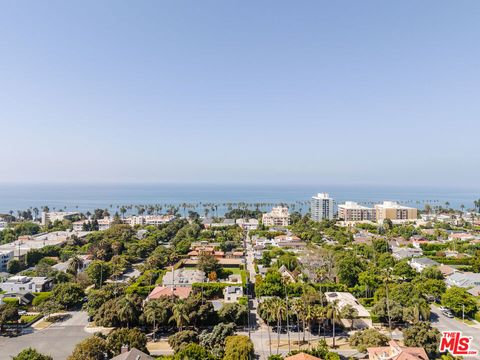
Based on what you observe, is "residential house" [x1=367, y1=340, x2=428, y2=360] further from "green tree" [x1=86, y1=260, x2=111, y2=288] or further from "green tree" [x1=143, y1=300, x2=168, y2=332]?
"green tree" [x1=86, y1=260, x2=111, y2=288]

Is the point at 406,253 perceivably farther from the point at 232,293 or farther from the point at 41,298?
the point at 41,298

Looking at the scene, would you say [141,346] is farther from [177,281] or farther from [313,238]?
[313,238]

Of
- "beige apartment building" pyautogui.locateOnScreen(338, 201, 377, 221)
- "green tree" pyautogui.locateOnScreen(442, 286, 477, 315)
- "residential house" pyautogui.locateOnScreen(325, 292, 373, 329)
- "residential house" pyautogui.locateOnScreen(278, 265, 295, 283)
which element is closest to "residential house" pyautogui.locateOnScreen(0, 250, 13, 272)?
"residential house" pyautogui.locateOnScreen(278, 265, 295, 283)

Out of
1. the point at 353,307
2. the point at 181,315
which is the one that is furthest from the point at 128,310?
the point at 353,307

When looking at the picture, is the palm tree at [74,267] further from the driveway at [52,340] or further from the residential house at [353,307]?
the residential house at [353,307]

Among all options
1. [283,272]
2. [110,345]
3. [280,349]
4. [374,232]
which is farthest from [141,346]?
[374,232]
